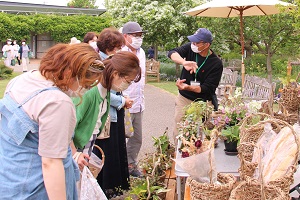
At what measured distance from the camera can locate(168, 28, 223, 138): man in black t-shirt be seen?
4.53 m

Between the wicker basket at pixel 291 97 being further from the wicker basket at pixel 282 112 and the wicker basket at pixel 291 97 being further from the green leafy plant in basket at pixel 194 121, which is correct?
the green leafy plant in basket at pixel 194 121

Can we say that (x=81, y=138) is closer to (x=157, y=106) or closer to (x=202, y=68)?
(x=202, y=68)

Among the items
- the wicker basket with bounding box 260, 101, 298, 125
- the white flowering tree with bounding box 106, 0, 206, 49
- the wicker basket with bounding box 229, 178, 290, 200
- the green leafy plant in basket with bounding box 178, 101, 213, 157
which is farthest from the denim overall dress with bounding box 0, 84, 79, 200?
the white flowering tree with bounding box 106, 0, 206, 49

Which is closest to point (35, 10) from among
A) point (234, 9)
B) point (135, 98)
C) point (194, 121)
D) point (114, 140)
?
point (234, 9)

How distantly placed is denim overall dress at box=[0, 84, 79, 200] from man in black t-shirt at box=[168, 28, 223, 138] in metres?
2.76

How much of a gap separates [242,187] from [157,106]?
339 inches

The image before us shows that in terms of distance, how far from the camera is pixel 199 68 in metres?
4.68

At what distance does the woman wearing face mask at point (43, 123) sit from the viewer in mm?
1801

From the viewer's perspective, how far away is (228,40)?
15297 mm

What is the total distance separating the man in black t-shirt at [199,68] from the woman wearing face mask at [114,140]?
2.43 feet

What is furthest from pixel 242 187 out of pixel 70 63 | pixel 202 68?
pixel 202 68

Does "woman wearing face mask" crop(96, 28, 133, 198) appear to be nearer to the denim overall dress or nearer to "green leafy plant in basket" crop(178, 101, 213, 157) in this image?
"green leafy plant in basket" crop(178, 101, 213, 157)

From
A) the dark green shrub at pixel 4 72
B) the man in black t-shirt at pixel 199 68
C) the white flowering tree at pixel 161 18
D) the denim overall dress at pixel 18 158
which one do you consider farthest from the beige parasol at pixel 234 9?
the dark green shrub at pixel 4 72

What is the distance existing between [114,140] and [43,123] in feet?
8.13
